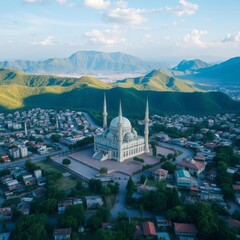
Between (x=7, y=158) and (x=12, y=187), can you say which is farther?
(x=7, y=158)

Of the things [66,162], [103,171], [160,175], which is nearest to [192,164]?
[160,175]

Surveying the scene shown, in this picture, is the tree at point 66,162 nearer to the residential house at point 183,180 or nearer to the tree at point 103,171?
the tree at point 103,171

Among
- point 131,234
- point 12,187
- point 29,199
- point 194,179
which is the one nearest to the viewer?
point 131,234

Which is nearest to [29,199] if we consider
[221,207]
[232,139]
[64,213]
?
[64,213]

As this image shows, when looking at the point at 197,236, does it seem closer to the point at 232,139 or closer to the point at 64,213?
the point at 64,213

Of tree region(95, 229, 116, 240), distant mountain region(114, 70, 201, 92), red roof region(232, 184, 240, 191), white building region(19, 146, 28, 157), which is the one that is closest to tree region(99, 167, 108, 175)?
tree region(95, 229, 116, 240)

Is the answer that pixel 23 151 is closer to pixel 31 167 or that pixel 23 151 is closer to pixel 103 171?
pixel 31 167

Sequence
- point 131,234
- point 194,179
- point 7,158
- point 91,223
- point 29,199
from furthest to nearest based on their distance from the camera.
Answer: point 7,158 → point 194,179 → point 29,199 → point 91,223 → point 131,234

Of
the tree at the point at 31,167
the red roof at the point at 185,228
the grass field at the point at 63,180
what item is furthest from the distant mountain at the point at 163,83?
the red roof at the point at 185,228
